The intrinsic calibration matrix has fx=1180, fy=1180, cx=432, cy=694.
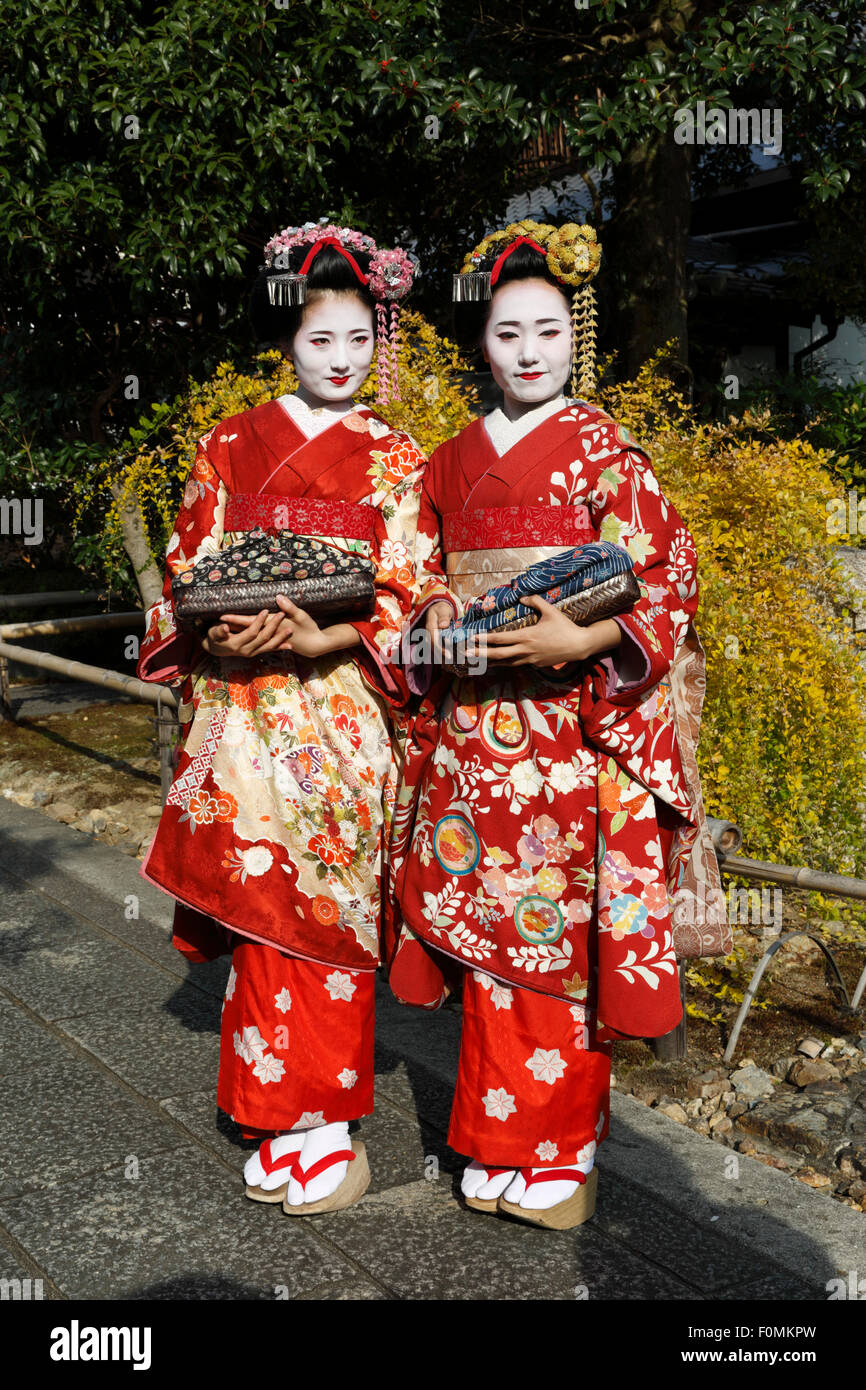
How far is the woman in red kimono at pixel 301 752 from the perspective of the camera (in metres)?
2.73

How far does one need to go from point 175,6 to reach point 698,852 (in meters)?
4.69

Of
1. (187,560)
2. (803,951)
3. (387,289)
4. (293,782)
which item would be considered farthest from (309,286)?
(803,951)

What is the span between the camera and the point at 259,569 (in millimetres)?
2590

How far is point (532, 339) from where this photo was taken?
8.71 ft

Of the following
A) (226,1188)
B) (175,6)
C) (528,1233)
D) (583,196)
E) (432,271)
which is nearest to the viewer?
(528,1233)

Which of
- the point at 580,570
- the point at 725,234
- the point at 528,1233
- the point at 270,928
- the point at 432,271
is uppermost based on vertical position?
the point at 725,234

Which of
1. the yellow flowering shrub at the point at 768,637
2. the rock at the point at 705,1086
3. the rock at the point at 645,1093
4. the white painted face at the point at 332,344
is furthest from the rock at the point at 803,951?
the white painted face at the point at 332,344

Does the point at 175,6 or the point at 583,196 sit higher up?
the point at 583,196

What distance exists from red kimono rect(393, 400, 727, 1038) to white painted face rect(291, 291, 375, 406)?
400mm

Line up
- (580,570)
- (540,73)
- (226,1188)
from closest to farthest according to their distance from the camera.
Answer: (580,570) < (226,1188) < (540,73)

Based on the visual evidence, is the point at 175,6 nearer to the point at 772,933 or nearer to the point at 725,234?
the point at 772,933

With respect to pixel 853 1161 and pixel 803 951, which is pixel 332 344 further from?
pixel 803 951

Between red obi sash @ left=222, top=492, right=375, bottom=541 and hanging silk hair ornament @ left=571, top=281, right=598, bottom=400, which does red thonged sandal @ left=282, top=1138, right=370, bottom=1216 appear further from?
hanging silk hair ornament @ left=571, top=281, right=598, bottom=400

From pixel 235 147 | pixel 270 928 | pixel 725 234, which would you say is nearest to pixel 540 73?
pixel 235 147
